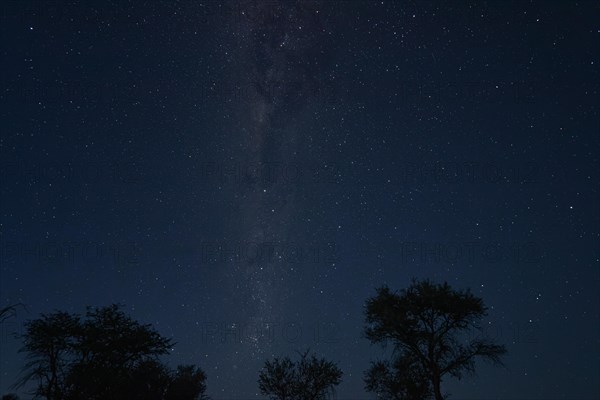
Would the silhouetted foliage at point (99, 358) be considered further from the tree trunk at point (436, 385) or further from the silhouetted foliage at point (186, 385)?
the tree trunk at point (436, 385)

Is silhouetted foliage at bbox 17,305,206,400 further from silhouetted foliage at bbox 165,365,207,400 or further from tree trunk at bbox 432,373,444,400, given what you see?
tree trunk at bbox 432,373,444,400

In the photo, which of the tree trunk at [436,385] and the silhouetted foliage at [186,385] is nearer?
the tree trunk at [436,385]

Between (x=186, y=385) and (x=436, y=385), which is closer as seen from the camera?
(x=436, y=385)

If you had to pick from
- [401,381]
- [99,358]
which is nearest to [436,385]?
[401,381]

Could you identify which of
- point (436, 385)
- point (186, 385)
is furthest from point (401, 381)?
point (186, 385)

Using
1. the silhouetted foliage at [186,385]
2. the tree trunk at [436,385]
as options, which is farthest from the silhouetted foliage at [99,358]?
the tree trunk at [436,385]

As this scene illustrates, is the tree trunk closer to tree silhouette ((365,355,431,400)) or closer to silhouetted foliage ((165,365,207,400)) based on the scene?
tree silhouette ((365,355,431,400))

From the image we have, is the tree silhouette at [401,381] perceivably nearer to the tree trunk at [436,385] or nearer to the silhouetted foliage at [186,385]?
the tree trunk at [436,385]

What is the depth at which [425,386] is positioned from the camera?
36.1 m

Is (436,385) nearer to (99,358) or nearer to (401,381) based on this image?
(401,381)

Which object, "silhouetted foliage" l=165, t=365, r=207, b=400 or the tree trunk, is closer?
the tree trunk

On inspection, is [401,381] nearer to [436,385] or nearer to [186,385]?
[436,385]

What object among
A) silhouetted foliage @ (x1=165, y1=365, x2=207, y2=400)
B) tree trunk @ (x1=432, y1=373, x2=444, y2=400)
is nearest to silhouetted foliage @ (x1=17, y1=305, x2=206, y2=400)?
silhouetted foliage @ (x1=165, y1=365, x2=207, y2=400)

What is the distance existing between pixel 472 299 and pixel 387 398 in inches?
459
